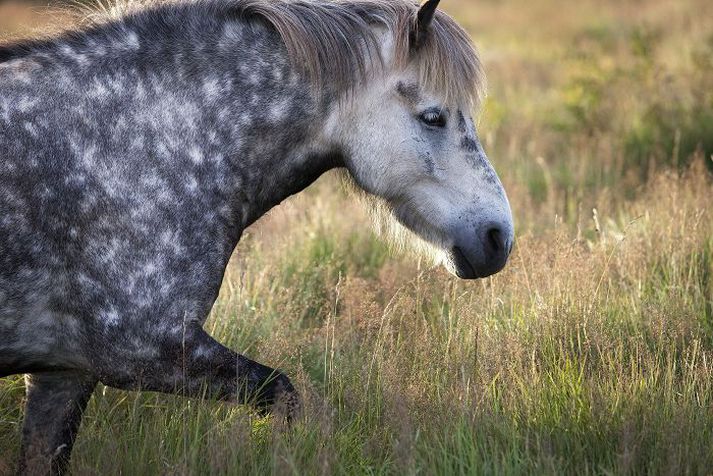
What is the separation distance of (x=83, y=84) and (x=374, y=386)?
1.72m

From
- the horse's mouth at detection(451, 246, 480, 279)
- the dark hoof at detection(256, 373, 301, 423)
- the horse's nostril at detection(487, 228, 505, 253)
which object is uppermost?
the horse's nostril at detection(487, 228, 505, 253)

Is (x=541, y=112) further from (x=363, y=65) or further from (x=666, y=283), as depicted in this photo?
(x=363, y=65)

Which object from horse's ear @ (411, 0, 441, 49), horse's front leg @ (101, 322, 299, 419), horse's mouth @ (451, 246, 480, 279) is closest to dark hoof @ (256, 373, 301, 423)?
horse's front leg @ (101, 322, 299, 419)

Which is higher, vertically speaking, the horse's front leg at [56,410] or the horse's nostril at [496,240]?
the horse's nostril at [496,240]

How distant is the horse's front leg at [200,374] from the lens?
3.24 meters

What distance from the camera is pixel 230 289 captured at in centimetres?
498

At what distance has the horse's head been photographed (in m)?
3.58

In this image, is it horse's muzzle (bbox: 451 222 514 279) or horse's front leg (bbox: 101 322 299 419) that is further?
horse's muzzle (bbox: 451 222 514 279)

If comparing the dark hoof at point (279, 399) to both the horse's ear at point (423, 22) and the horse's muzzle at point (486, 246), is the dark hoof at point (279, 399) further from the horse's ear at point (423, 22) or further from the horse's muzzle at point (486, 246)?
the horse's ear at point (423, 22)

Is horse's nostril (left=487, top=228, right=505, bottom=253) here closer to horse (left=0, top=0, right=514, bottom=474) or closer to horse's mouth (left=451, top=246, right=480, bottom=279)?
horse (left=0, top=0, right=514, bottom=474)

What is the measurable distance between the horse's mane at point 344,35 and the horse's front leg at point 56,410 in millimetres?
1328

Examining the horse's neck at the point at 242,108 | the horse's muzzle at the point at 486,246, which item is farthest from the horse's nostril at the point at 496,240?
the horse's neck at the point at 242,108

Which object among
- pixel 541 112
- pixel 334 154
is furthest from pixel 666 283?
pixel 541 112

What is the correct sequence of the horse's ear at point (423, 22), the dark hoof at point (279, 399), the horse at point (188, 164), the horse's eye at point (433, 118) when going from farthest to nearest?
1. the horse's eye at point (433, 118)
2. the horse's ear at point (423, 22)
3. the dark hoof at point (279, 399)
4. the horse at point (188, 164)
